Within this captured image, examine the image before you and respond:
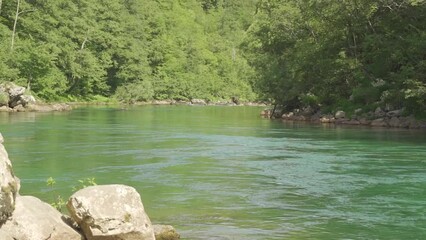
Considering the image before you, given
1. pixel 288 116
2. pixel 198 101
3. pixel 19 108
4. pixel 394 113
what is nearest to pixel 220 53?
→ pixel 198 101

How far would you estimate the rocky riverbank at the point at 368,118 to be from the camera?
42000mm

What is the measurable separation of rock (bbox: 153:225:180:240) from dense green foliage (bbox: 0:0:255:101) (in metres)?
59.2

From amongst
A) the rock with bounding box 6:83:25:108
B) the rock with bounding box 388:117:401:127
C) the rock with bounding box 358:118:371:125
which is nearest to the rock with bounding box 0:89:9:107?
the rock with bounding box 6:83:25:108

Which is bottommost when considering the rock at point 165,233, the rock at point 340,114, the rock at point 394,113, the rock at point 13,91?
the rock at point 165,233

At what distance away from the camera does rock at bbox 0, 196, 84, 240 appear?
1004cm

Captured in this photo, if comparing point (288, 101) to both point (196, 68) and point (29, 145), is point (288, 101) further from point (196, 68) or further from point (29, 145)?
point (196, 68)

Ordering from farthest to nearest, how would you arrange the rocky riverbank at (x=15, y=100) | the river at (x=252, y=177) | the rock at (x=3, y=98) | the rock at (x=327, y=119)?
the rocky riverbank at (x=15, y=100) < the rock at (x=3, y=98) < the rock at (x=327, y=119) < the river at (x=252, y=177)

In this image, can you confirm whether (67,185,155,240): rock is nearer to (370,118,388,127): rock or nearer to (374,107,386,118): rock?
(370,118,388,127): rock

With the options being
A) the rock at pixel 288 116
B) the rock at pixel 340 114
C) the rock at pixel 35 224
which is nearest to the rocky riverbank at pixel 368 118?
the rock at pixel 340 114

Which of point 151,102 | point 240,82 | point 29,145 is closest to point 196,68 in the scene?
point 240,82

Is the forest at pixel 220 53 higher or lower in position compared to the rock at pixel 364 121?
higher

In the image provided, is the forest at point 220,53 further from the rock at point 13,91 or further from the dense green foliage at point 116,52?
the rock at point 13,91

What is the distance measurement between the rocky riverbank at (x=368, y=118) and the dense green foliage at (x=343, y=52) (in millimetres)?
702

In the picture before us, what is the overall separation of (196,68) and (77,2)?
43998mm
